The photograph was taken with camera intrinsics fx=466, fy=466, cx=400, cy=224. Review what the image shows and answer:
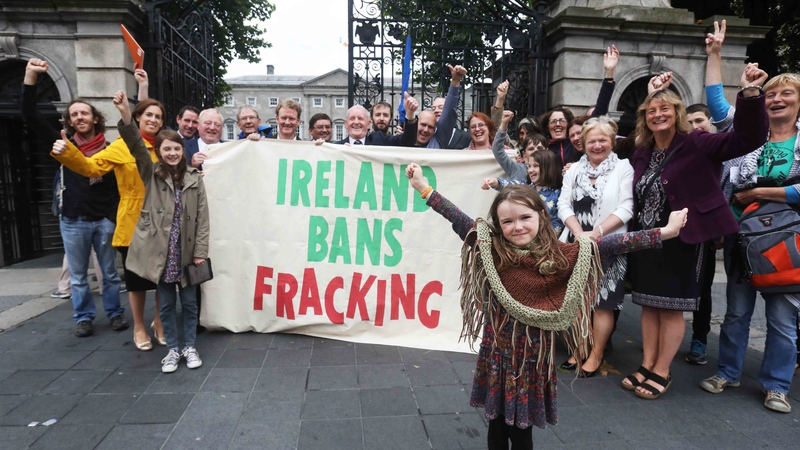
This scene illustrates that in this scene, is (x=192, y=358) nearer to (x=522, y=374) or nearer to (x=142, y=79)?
(x=142, y=79)

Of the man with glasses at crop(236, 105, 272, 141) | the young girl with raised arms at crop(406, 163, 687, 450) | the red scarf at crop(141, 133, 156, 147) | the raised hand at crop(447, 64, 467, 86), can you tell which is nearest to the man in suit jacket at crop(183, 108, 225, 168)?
the man with glasses at crop(236, 105, 272, 141)

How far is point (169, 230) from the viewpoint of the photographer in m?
3.45

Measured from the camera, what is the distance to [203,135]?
14.5 ft

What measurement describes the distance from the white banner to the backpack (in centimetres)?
182

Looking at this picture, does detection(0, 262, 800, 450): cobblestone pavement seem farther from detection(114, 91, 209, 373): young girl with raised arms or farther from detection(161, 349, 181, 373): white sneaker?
detection(114, 91, 209, 373): young girl with raised arms

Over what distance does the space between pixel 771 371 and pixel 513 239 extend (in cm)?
246

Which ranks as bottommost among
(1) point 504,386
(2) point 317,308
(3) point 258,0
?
(2) point 317,308

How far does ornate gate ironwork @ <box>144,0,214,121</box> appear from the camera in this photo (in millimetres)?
6348

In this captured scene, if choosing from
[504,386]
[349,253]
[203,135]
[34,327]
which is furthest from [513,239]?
[34,327]

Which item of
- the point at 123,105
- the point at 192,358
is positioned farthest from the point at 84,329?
the point at 123,105

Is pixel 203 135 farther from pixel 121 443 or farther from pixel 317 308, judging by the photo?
pixel 121 443

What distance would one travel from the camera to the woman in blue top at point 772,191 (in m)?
3.01

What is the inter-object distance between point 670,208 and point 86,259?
16.0 ft

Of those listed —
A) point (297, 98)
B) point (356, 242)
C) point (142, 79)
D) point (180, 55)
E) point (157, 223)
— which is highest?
point (297, 98)
